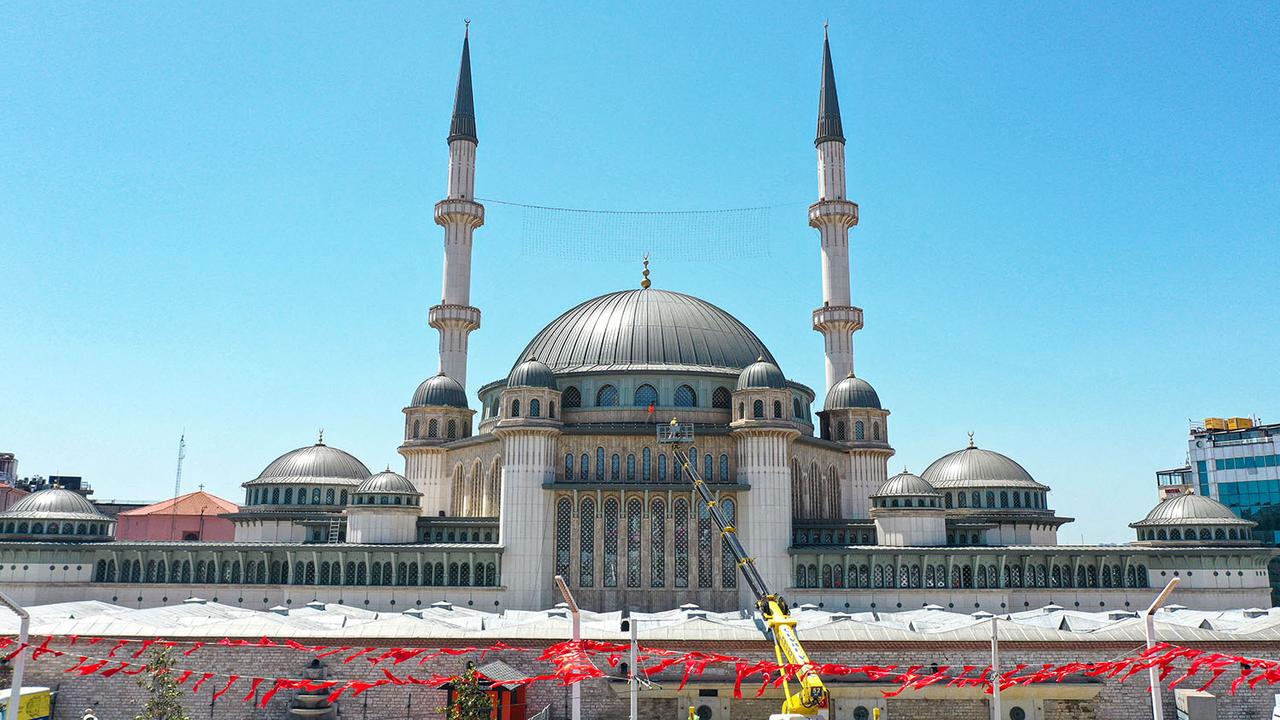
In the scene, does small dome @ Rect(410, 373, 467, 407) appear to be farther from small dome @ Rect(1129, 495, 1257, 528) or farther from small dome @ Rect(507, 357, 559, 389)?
small dome @ Rect(1129, 495, 1257, 528)

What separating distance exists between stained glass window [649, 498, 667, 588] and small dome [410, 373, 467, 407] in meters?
18.1

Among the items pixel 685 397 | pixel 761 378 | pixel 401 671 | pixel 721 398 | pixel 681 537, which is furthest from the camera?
pixel 721 398

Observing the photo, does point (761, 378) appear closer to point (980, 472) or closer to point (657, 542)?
point (657, 542)

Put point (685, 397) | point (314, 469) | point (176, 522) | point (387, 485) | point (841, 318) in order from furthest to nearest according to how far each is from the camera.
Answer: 1. point (176, 522)
2. point (314, 469)
3. point (841, 318)
4. point (685, 397)
5. point (387, 485)

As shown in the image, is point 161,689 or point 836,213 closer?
point 161,689

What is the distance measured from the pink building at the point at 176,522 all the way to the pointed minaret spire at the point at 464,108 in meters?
49.0

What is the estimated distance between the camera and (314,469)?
237ft

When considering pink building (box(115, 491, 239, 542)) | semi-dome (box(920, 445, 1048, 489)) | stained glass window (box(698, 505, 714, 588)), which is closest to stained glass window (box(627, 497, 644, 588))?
stained glass window (box(698, 505, 714, 588))

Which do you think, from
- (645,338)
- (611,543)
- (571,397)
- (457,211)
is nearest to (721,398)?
(645,338)

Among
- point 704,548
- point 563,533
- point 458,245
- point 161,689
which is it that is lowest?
point 161,689

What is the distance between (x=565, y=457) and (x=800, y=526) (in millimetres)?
14402

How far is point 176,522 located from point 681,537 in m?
65.4

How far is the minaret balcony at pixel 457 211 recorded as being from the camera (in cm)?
6869

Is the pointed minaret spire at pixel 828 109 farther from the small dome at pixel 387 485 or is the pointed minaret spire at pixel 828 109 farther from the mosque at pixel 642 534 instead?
the small dome at pixel 387 485
